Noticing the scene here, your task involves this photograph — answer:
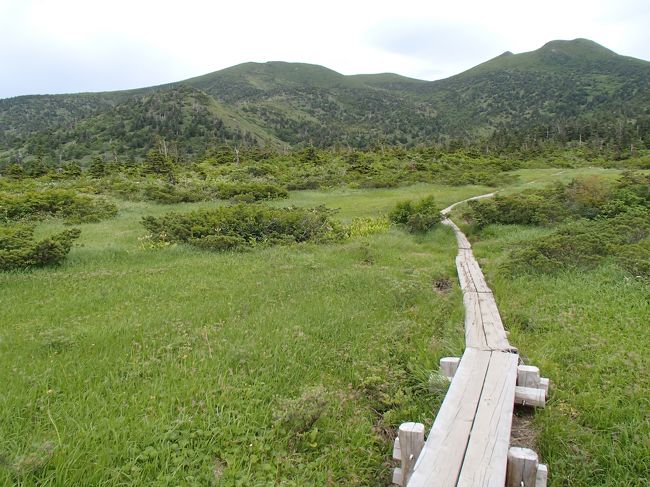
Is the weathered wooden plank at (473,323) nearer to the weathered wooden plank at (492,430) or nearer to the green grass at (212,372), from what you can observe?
the green grass at (212,372)

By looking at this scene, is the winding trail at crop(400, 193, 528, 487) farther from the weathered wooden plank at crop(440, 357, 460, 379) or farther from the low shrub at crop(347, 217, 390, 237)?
the low shrub at crop(347, 217, 390, 237)

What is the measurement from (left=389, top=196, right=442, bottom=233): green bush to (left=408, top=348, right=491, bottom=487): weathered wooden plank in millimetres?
12657

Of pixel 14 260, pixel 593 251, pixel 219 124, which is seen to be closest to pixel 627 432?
pixel 593 251

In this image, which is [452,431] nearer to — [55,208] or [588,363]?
[588,363]

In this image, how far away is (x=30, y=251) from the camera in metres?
11.2

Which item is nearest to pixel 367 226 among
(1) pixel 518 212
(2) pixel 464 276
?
(1) pixel 518 212

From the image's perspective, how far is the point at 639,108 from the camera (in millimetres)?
116875

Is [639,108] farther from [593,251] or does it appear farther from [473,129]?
[593,251]

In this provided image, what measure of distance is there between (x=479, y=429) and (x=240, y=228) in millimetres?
12644

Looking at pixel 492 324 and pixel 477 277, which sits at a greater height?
pixel 492 324

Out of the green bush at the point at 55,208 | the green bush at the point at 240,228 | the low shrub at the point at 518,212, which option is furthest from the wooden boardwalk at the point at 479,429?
the green bush at the point at 55,208

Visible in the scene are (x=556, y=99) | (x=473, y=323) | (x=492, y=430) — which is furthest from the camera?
(x=556, y=99)

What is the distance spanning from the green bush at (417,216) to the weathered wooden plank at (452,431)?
41.5 feet

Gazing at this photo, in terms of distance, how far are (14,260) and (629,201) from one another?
2022 cm
